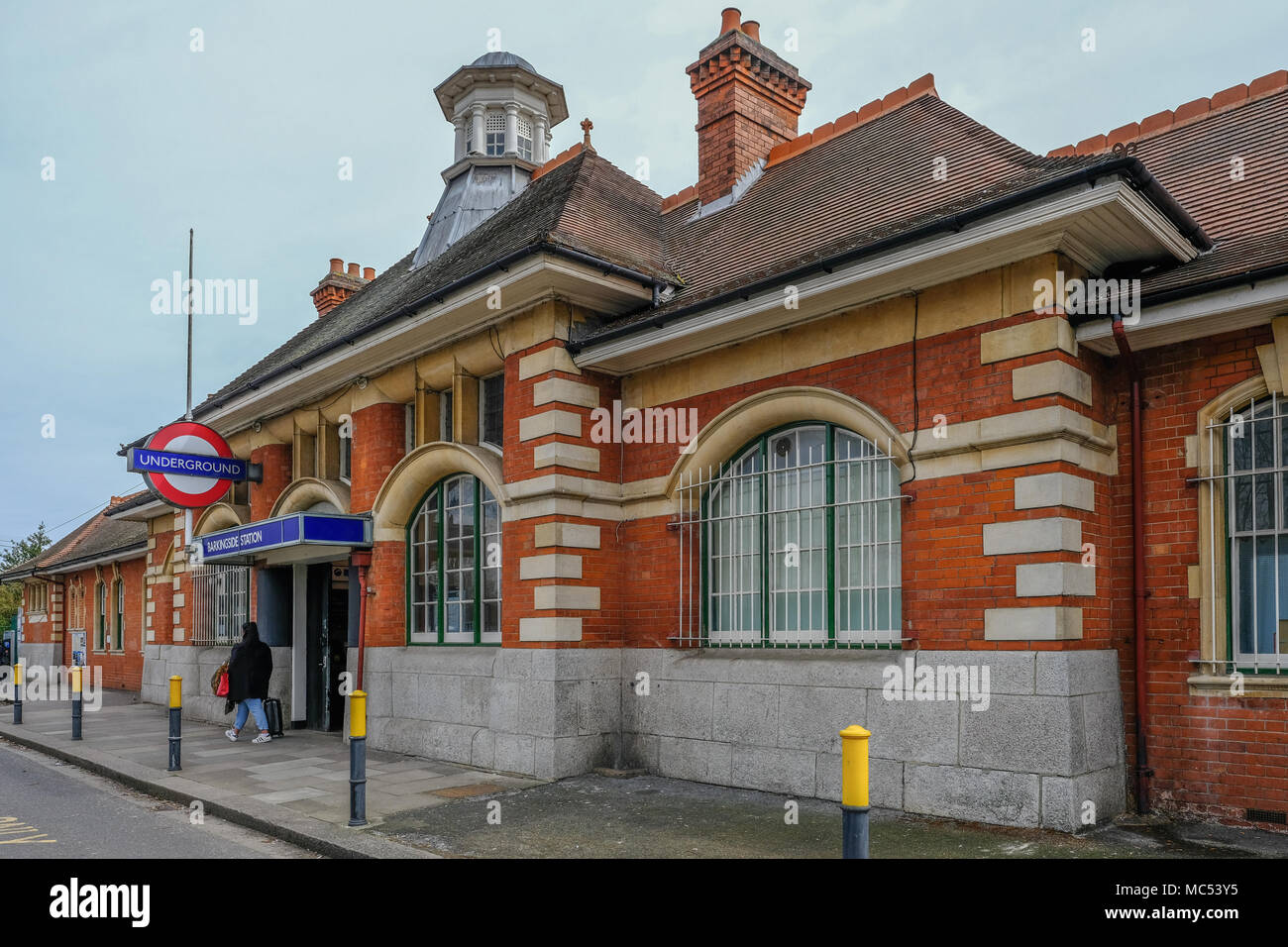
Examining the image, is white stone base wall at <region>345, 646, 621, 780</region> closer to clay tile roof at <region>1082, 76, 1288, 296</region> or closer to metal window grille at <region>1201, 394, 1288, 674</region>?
metal window grille at <region>1201, 394, 1288, 674</region>

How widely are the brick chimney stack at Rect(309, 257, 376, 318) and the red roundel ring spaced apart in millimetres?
6050

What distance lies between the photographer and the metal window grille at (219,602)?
55.1ft

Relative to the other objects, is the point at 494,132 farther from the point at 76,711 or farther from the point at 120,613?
the point at 120,613

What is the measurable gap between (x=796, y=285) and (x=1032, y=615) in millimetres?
3302

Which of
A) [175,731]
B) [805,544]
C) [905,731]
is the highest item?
[805,544]

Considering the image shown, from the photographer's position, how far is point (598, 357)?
1045cm

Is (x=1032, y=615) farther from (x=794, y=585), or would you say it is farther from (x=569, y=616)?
(x=569, y=616)

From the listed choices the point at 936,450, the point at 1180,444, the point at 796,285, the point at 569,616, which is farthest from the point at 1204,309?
the point at 569,616

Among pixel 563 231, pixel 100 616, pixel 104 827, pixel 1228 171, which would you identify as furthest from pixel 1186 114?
pixel 100 616

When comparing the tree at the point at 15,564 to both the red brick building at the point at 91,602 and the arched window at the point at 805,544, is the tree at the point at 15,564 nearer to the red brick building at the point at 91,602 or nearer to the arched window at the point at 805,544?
the red brick building at the point at 91,602

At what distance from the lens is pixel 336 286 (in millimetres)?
21406

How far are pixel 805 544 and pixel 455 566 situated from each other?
4769 millimetres

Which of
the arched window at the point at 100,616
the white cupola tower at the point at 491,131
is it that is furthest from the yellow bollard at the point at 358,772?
the arched window at the point at 100,616

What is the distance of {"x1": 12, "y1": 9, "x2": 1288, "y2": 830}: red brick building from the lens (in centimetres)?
740
